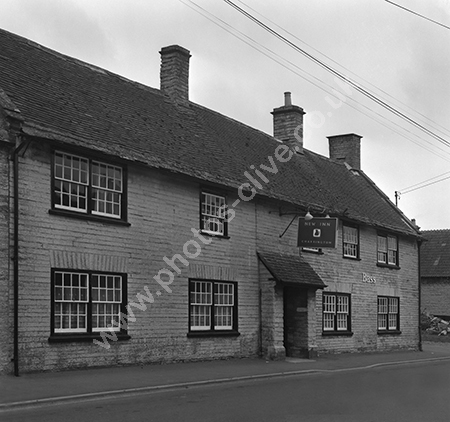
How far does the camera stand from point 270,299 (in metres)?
25.1

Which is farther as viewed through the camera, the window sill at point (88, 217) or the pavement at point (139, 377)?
the window sill at point (88, 217)

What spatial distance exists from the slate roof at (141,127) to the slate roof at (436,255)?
23679mm

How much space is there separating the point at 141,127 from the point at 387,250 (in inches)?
614

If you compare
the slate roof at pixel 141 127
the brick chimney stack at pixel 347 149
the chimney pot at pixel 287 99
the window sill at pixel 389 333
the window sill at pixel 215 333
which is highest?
the chimney pot at pixel 287 99

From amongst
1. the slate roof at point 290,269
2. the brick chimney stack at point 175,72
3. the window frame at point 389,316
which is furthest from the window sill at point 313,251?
the brick chimney stack at point 175,72

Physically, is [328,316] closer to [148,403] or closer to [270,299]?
[270,299]

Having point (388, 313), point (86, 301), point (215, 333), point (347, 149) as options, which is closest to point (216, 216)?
point (215, 333)

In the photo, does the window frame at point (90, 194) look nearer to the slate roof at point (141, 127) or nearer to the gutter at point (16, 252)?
the slate roof at point (141, 127)

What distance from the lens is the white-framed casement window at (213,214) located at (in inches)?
919

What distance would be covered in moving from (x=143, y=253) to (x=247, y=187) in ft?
16.9

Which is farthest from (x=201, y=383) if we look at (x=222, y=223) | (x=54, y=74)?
(x=54, y=74)

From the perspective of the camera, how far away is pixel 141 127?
2291 centimetres

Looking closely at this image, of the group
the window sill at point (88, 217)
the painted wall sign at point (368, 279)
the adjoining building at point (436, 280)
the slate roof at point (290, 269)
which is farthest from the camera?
the adjoining building at point (436, 280)

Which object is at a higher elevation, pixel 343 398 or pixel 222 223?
pixel 222 223
